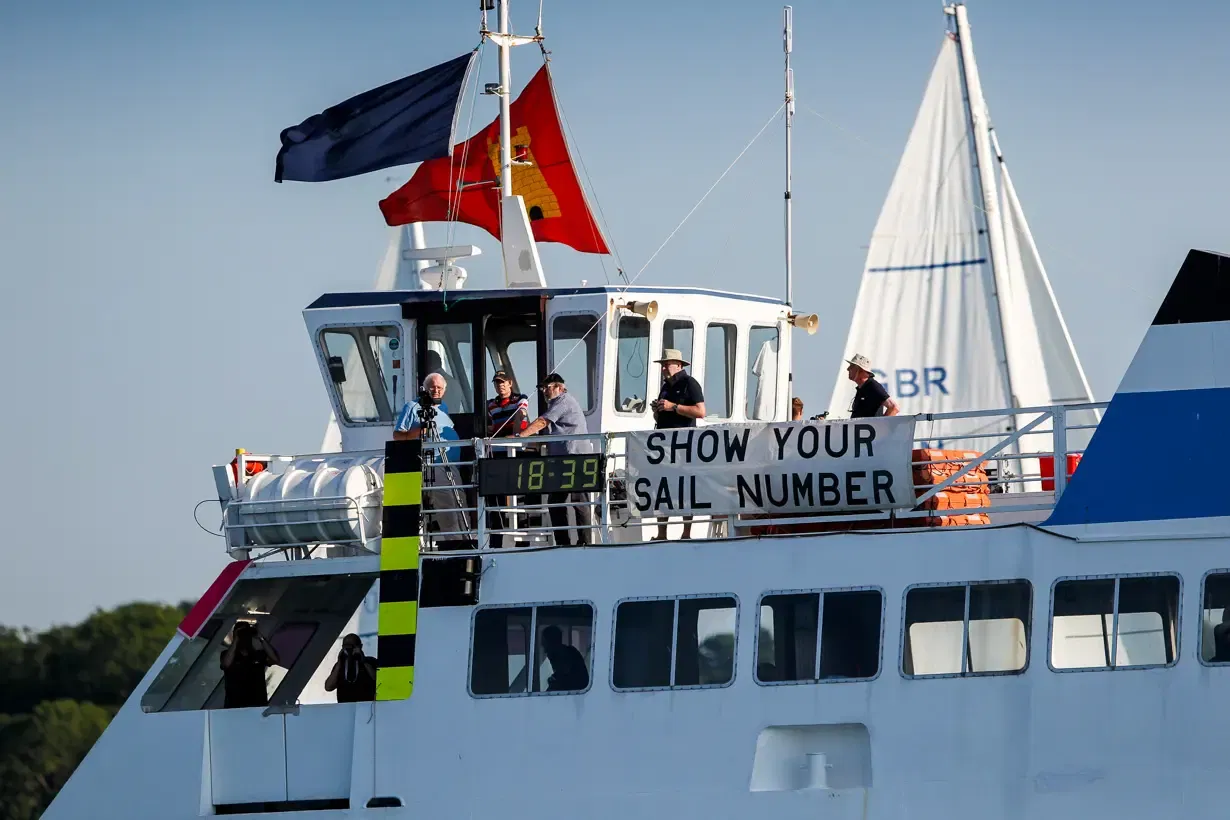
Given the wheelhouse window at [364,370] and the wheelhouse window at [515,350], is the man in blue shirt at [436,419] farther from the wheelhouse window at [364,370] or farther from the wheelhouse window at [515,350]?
the wheelhouse window at [364,370]

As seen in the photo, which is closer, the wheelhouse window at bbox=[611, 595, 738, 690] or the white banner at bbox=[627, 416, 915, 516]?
the white banner at bbox=[627, 416, 915, 516]

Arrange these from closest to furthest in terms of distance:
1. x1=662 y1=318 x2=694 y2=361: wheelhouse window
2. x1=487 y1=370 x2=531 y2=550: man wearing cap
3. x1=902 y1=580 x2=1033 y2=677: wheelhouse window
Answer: x1=902 y1=580 x2=1033 y2=677: wheelhouse window → x1=487 y1=370 x2=531 y2=550: man wearing cap → x1=662 y1=318 x2=694 y2=361: wheelhouse window

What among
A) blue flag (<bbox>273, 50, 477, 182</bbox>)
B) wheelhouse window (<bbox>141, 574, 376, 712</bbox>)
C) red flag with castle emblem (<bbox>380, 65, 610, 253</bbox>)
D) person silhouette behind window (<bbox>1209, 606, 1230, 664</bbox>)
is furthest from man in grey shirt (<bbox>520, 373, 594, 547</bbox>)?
person silhouette behind window (<bbox>1209, 606, 1230, 664</bbox>)

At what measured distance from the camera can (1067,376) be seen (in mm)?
33812

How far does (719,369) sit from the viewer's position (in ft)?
68.2

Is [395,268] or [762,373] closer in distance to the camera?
[762,373]

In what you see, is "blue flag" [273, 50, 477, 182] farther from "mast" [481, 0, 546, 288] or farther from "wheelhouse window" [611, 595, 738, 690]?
"wheelhouse window" [611, 595, 738, 690]

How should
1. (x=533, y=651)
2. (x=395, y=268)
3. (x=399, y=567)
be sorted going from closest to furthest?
(x=533, y=651) < (x=399, y=567) < (x=395, y=268)

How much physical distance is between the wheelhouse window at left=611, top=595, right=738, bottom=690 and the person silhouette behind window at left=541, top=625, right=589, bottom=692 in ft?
1.06

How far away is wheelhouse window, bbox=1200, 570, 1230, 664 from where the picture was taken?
1568cm

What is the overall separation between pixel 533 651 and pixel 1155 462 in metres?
5.71

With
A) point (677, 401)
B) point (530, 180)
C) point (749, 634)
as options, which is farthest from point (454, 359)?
point (749, 634)

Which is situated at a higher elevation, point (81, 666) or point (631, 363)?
point (631, 363)

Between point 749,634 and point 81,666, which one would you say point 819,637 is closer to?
point 749,634
